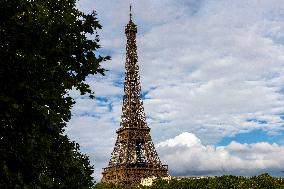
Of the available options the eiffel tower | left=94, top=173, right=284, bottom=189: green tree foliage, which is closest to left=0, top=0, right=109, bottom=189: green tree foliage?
left=94, top=173, right=284, bottom=189: green tree foliage

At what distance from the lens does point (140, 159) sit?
330ft

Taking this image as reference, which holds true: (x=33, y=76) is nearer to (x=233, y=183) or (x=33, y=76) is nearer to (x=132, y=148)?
(x=233, y=183)

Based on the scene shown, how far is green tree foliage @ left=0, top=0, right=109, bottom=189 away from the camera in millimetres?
12961

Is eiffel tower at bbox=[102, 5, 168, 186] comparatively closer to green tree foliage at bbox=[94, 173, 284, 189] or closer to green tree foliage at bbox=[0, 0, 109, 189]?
green tree foliage at bbox=[94, 173, 284, 189]

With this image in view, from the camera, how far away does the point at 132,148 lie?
327ft

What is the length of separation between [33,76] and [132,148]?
87.3 m

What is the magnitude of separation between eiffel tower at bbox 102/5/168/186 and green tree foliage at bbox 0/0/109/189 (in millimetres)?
83770

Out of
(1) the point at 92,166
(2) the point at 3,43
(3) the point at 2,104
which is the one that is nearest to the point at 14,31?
(2) the point at 3,43

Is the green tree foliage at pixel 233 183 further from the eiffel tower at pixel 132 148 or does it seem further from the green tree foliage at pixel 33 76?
the green tree foliage at pixel 33 76

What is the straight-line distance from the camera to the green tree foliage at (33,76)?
1296 cm

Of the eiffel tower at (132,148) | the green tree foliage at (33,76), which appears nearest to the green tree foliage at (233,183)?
the eiffel tower at (132,148)

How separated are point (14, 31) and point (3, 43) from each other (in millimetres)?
612

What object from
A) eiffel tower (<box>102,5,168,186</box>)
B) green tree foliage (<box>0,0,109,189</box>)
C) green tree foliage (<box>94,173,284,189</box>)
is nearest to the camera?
green tree foliage (<box>0,0,109,189</box>)

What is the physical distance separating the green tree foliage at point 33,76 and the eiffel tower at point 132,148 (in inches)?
3298
